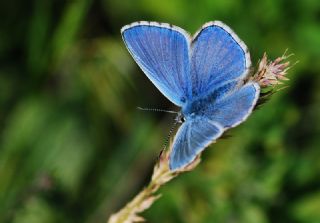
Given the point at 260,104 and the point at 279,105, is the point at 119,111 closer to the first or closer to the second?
Answer: the point at 279,105

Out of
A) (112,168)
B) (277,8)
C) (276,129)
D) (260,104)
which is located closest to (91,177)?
(112,168)

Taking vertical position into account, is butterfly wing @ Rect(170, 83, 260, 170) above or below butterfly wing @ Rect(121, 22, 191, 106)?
below

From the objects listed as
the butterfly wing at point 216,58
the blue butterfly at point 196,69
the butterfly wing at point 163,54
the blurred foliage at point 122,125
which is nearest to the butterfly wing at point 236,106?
the blue butterfly at point 196,69

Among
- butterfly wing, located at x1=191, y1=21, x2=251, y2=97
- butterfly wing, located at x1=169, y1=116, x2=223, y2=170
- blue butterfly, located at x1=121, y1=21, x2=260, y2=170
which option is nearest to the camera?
butterfly wing, located at x1=169, y1=116, x2=223, y2=170

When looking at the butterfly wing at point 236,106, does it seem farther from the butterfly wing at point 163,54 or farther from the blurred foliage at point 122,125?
the blurred foliage at point 122,125

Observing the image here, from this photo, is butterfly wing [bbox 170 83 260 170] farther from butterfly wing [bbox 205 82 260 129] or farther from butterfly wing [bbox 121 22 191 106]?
butterfly wing [bbox 121 22 191 106]

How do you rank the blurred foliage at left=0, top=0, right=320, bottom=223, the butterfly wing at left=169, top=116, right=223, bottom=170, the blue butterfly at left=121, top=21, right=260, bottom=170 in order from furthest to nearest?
the blurred foliage at left=0, top=0, right=320, bottom=223 → the blue butterfly at left=121, top=21, right=260, bottom=170 → the butterfly wing at left=169, top=116, right=223, bottom=170

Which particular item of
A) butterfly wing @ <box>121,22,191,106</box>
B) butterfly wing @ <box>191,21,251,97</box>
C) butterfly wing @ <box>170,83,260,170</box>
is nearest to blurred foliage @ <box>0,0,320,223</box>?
butterfly wing @ <box>121,22,191,106</box>
